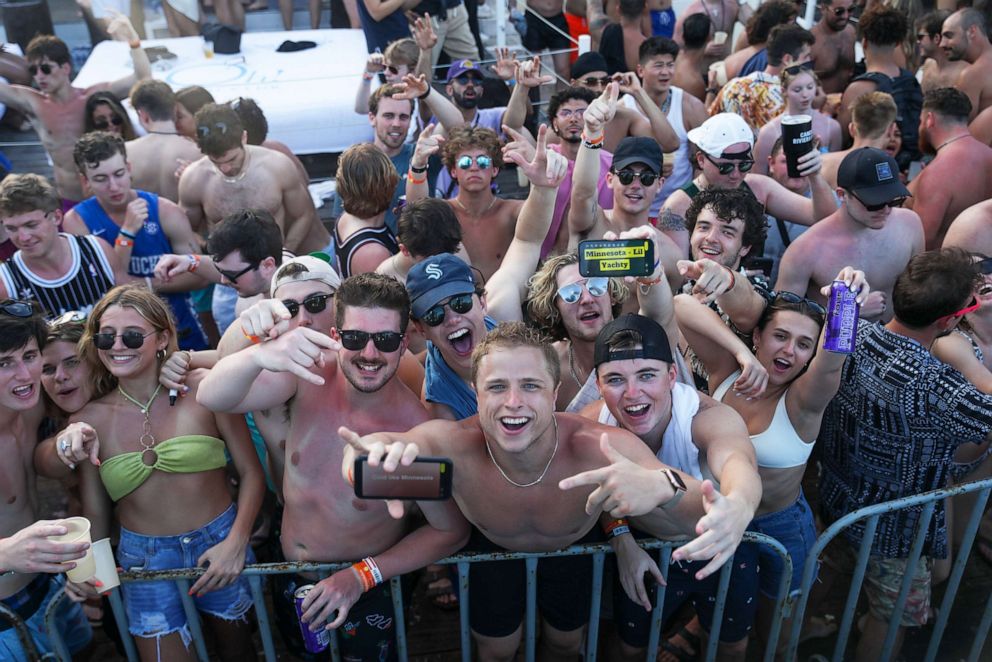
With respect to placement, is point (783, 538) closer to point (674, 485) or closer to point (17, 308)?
point (674, 485)

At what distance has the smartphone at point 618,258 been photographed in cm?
274

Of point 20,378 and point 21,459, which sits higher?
point 20,378

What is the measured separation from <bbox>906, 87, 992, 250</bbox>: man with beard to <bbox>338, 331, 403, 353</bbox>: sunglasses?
361 centimetres

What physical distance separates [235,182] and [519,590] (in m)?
3.22

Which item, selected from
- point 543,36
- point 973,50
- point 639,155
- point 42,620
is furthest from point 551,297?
point 543,36

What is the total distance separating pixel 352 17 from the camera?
9.91 metres

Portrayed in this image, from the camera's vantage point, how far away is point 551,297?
3.24m

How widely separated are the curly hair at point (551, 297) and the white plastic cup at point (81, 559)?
1.81 m

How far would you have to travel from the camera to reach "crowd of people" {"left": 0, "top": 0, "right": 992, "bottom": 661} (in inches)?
104

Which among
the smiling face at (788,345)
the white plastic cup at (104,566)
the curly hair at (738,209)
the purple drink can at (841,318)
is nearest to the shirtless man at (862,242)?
the curly hair at (738,209)

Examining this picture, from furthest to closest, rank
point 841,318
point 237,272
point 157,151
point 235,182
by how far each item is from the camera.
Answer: point 157,151
point 235,182
point 237,272
point 841,318

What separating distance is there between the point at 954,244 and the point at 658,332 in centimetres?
233

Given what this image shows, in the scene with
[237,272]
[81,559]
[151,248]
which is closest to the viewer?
[81,559]

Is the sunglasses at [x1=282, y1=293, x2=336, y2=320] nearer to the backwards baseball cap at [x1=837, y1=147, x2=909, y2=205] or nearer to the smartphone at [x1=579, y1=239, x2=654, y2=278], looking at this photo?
the smartphone at [x1=579, y1=239, x2=654, y2=278]
